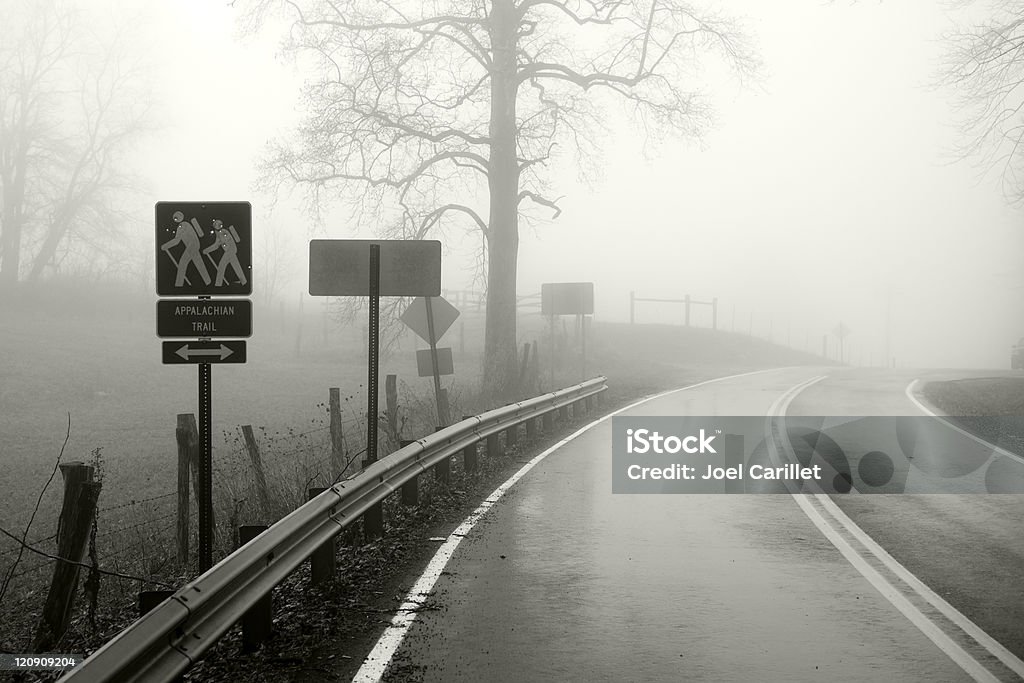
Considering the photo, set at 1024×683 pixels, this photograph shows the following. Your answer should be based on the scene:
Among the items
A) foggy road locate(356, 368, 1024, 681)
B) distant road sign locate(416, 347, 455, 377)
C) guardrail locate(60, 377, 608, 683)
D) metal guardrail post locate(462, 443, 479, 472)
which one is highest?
distant road sign locate(416, 347, 455, 377)

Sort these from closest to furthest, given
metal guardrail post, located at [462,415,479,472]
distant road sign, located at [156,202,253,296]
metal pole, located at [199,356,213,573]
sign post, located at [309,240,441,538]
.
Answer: metal pole, located at [199,356,213,573] < distant road sign, located at [156,202,253,296] < sign post, located at [309,240,441,538] < metal guardrail post, located at [462,415,479,472]

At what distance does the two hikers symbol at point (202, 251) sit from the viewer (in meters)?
7.89

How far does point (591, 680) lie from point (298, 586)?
3.12m

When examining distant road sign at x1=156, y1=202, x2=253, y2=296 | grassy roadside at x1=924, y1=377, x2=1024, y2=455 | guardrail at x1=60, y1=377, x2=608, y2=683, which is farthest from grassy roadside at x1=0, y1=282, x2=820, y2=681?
grassy roadside at x1=924, y1=377, x2=1024, y2=455

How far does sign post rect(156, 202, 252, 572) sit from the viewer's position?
310 inches

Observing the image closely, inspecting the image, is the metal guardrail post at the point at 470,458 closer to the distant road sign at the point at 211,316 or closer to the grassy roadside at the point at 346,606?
the grassy roadside at the point at 346,606

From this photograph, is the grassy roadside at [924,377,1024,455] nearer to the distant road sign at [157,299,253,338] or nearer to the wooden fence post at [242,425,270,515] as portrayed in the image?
the wooden fence post at [242,425,270,515]

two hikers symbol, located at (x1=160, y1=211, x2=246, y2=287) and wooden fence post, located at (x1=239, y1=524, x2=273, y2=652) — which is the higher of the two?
two hikers symbol, located at (x1=160, y1=211, x2=246, y2=287)

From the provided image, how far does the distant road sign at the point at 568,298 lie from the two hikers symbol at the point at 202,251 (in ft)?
82.1

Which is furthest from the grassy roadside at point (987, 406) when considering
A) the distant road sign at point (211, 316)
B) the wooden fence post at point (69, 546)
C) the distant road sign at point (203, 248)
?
the wooden fence post at point (69, 546)

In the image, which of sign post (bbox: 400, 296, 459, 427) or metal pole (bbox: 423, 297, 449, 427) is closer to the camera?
metal pole (bbox: 423, 297, 449, 427)

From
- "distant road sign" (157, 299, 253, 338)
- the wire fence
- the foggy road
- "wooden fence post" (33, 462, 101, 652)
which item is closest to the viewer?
the foggy road

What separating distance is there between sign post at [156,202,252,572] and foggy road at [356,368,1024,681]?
8.07 feet

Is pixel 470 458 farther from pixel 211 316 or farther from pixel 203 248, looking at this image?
pixel 203 248
